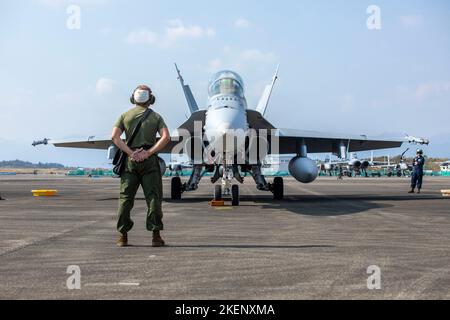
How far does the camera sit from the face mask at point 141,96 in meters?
7.30

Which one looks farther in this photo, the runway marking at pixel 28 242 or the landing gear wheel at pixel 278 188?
the landing gear wheel at pixel 278 188

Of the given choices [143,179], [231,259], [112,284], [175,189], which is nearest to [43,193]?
[175,189]

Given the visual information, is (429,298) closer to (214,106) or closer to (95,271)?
(95,271)

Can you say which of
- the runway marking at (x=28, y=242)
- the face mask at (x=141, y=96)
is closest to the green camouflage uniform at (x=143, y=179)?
the face mask at (x=141, y=96)

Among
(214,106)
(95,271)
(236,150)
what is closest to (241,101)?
(214,106)

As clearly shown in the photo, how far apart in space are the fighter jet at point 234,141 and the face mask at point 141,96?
643cm

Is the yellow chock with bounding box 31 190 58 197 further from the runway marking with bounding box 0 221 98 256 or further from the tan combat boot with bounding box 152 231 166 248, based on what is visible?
the tan combat boot with bounding box 152 231 166 248

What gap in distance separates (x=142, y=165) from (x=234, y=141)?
22.3 feet

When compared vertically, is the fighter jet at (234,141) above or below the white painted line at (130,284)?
above

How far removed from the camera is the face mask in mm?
7305

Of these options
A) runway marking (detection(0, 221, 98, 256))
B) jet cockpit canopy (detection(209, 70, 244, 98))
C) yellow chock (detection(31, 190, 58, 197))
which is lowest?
yellow chock (detection(31, 190, 58, 197))

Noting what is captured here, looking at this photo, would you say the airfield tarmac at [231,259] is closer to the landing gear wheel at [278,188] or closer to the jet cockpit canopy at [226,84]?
the jet cockpit canopy at [226,84]

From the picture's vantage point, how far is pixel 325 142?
21.4 m

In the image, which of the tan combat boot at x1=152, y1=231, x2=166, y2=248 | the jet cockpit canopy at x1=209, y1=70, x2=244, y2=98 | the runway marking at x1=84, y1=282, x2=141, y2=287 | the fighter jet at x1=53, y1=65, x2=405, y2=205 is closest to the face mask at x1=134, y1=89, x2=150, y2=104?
the tan combat boot at x1=152, y1=231, x2=166, y2=248
